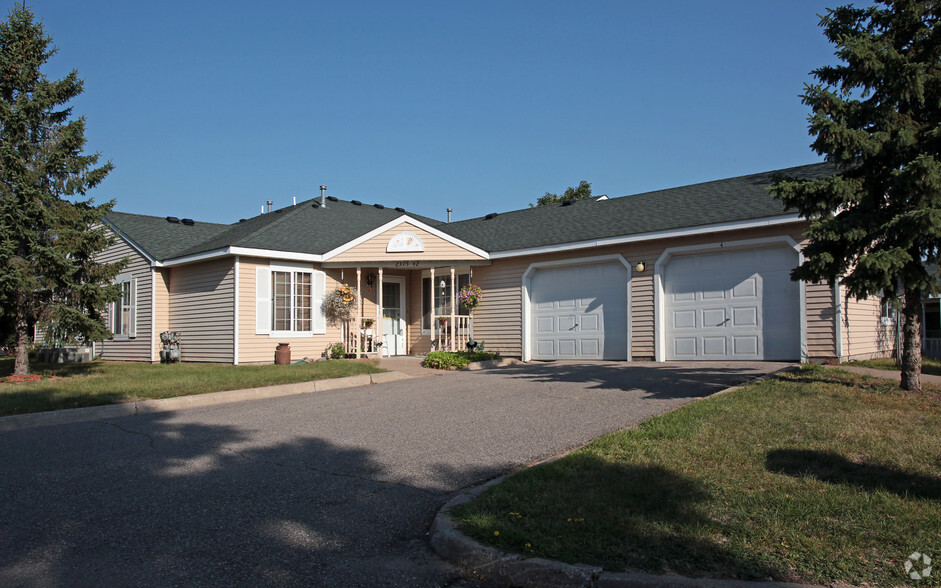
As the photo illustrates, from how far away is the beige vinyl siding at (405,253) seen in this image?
16828 mm

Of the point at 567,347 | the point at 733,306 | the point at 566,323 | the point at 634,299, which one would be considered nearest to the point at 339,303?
the point at 566,323

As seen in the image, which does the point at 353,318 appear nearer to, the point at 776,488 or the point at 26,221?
the point at 26,221

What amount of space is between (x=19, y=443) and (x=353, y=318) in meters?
10.5

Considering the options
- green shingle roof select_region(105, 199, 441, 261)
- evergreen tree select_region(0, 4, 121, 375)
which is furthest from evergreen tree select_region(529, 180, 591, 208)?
evergreen tree select_region(0, 4, 121, 375)

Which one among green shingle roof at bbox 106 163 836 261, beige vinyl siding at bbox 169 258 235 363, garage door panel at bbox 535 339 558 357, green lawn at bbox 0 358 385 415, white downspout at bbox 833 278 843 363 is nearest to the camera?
green lawn at bbox 0 358 385 415

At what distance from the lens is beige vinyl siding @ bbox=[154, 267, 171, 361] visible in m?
17.8

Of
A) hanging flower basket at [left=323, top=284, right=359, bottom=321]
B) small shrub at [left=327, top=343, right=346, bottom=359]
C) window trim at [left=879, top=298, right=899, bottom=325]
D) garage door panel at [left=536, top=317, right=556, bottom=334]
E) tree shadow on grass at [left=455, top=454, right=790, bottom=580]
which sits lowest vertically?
tree shadow on grass at [left=455, top=454, right=790, bottom=580]

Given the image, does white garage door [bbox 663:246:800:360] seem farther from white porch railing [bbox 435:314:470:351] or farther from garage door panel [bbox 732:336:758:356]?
white porch railing [bbox 435:314:470:351]

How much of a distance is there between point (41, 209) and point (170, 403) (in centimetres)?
582

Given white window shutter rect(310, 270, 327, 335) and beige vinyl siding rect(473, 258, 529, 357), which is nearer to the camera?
white window shutter rect(310, 270, 327, 335)

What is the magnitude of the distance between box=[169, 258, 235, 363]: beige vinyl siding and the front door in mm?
4240

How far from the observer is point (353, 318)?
678 inches

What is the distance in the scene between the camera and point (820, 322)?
40.0 ft

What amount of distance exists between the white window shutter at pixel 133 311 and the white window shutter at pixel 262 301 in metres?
5.28
